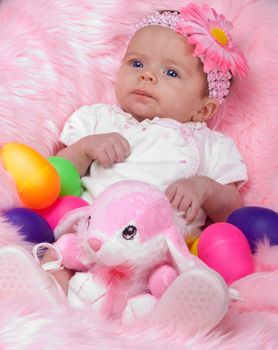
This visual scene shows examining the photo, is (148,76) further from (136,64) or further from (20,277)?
(20,277)

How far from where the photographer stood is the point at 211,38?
5.49 feet

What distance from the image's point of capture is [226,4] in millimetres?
1860

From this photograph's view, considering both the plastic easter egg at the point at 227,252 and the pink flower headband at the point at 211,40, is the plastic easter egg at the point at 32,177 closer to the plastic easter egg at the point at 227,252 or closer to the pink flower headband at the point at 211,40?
the plastic easter egg at the point at 227,252

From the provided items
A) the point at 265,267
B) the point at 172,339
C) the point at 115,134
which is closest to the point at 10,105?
the point at 115,134

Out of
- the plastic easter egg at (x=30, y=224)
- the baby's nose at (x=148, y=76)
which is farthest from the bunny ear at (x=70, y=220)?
the baby's nose at (x=148, y=76)

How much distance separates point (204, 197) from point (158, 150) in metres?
0.17

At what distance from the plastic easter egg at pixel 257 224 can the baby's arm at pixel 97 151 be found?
0.30 metres

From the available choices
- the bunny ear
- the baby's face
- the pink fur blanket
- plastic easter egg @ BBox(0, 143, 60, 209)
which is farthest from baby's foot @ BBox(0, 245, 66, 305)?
the baby's face

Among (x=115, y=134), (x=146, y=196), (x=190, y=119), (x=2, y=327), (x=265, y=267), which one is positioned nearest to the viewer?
(x=2, y=327)

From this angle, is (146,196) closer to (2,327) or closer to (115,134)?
(2,327)

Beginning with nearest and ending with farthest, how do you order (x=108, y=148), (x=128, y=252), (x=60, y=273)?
(x=128, y=252), (x=60, y=273), (x=108, y=148)

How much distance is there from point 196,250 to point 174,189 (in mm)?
138

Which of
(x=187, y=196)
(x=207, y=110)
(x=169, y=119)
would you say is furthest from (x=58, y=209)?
(x=207, y=110)

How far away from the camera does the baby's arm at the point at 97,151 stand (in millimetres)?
1592
